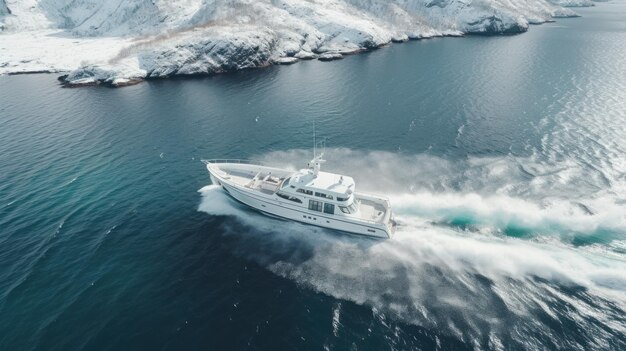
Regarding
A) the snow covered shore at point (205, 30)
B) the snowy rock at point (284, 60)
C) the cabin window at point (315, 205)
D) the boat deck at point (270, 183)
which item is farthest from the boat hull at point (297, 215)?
the snowy rock at point (284, 60)

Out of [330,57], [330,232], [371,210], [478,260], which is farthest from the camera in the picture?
[330,57]

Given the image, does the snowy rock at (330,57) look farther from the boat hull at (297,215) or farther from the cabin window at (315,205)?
the cabin window at (315,205)

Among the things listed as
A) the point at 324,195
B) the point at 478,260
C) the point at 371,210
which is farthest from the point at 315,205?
the point at 478,260

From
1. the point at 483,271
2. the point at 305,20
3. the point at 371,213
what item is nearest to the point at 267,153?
the point at 371,213

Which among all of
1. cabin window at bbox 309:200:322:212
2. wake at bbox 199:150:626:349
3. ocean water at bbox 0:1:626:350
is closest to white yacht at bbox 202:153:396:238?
cabin window at bbox 309:200:322:212

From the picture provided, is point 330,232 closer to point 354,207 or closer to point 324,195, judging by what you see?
point 354,207

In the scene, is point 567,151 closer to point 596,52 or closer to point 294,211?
point 294,211
